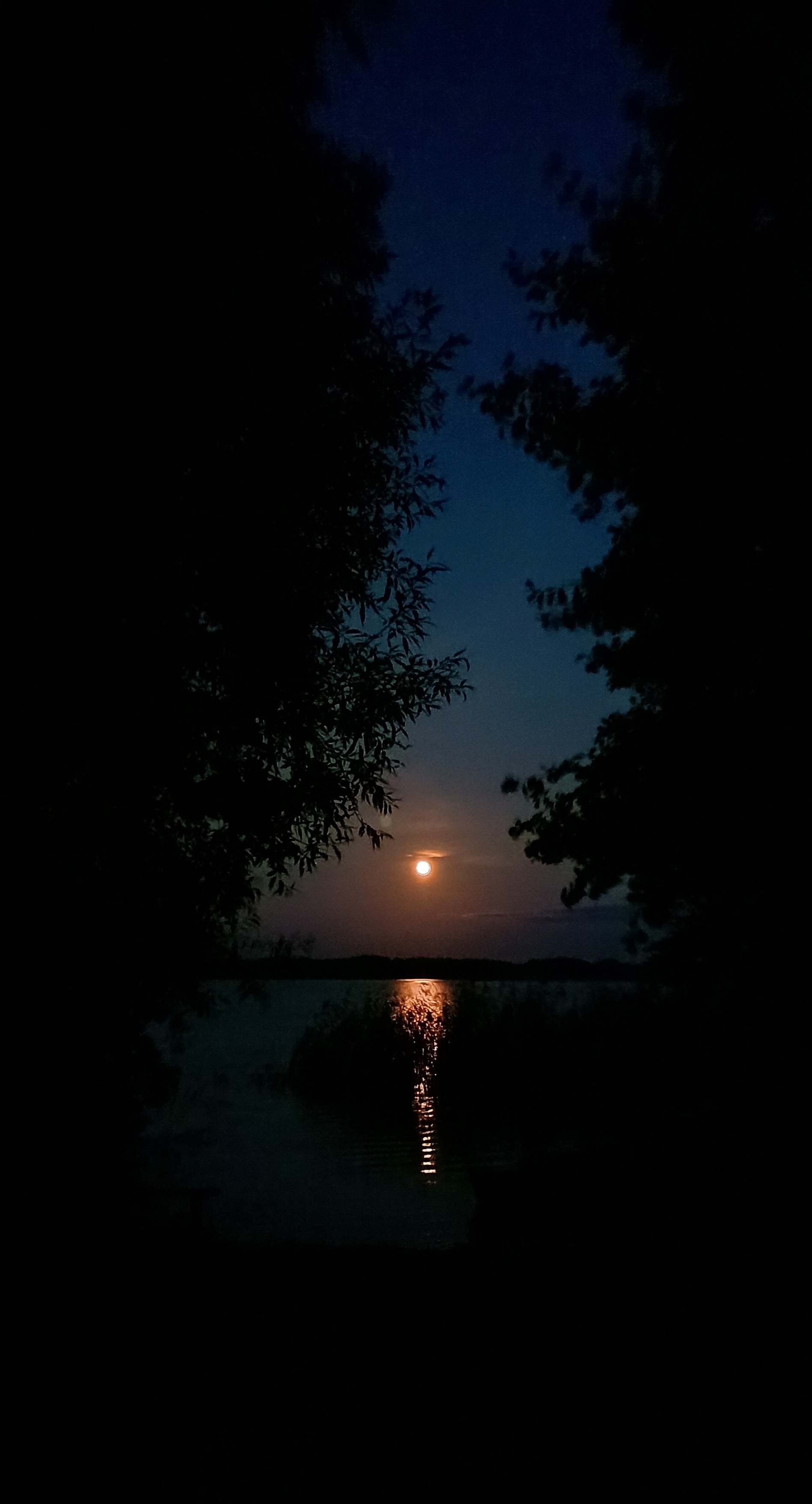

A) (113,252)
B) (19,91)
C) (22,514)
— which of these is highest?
(19,91)

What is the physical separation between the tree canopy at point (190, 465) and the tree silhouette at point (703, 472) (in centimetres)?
169

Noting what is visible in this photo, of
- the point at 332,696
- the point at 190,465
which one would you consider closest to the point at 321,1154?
the point at 332,696

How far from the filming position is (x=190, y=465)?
696cm

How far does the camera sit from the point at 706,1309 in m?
5.83

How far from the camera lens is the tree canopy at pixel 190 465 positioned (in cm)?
596

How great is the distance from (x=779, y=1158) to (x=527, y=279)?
778 cm

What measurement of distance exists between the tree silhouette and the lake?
4502 millimetres

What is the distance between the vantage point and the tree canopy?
5.96 meters

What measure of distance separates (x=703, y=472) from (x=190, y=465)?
3923 mm

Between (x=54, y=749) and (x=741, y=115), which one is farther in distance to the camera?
(x=741, y=115)

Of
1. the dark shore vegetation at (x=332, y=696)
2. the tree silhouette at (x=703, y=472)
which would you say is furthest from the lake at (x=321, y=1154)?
the tree silhouette at (x=703, y=472)

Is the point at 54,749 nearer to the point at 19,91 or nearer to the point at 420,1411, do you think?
the point at 19,91

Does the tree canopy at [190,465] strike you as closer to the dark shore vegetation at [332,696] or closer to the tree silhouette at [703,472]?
the dark shore vegetation at [332,696]

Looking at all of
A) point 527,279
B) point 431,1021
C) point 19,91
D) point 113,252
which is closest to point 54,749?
point 113,252
